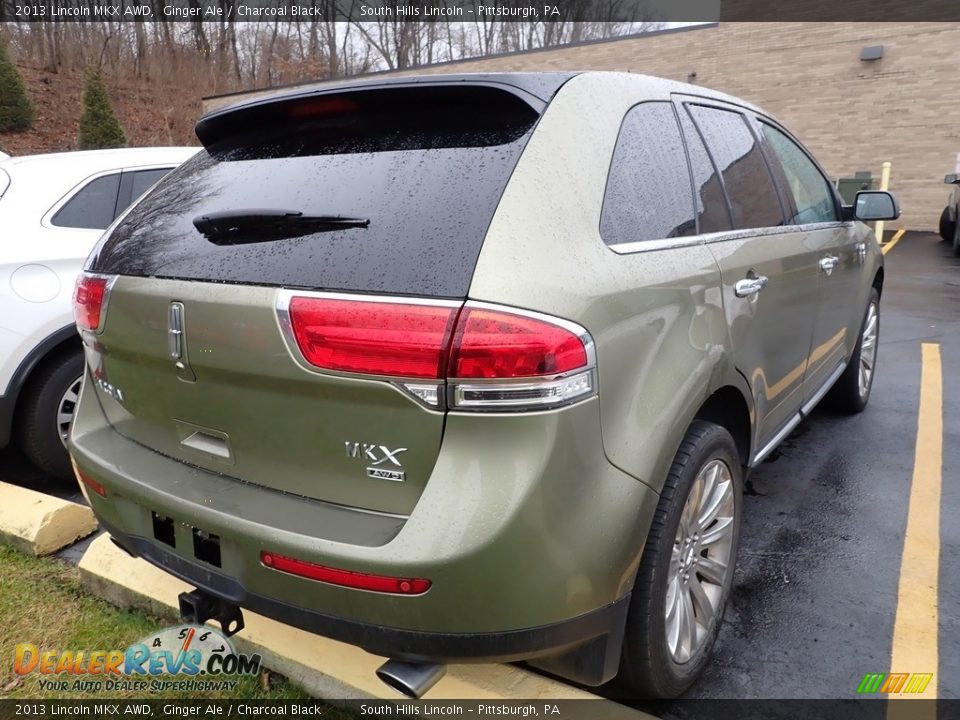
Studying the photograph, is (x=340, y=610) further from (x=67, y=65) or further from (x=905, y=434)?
(x=67, y=65)

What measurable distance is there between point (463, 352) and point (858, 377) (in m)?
3.74

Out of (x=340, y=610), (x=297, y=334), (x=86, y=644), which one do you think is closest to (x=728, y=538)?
(x=340, y=610)

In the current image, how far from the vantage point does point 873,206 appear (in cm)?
385

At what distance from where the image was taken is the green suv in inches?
61.0

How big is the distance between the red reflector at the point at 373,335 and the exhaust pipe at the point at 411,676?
70 centimetres

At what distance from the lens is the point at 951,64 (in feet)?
47.3

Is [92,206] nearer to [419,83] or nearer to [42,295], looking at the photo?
[42,295]

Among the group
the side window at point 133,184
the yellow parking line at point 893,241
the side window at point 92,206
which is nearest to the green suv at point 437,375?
the side window at point 92,206

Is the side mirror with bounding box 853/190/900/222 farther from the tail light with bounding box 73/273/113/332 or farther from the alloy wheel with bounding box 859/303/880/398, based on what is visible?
the tail light with bounding box 73/273/113/332

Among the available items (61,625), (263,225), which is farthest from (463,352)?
(61,625)

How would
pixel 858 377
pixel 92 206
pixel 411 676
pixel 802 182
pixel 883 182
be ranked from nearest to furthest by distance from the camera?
pixel 411 676 < pixel 802 182 < pixel 92 206 < pixel 858 377 < pixel 883 182

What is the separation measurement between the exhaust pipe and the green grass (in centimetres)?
55

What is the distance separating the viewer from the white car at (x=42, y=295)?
136 inches

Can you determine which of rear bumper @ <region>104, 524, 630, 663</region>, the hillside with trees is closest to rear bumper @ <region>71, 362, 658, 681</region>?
rear bumper @ <region>104, 524, 630, 663</region>
